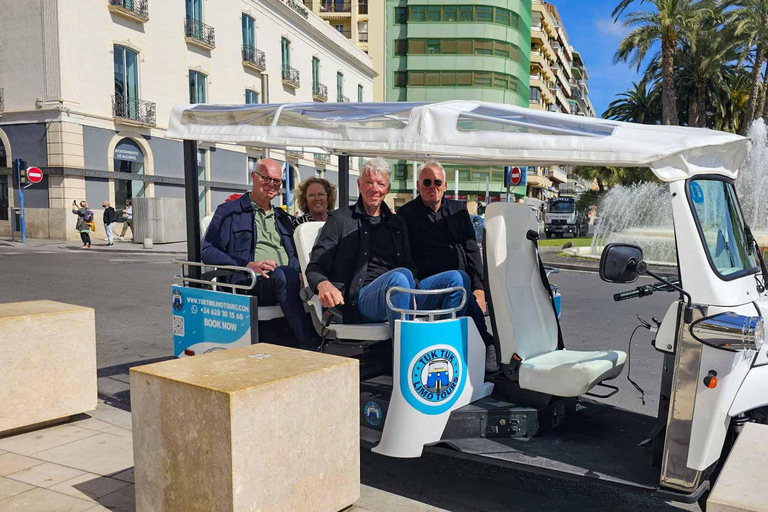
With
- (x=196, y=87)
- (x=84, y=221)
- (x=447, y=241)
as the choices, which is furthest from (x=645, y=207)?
(x=196, y=87)

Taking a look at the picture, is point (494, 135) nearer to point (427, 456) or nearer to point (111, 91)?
point (427, 456)

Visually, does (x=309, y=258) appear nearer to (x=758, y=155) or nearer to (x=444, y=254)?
(x=444, y=254)

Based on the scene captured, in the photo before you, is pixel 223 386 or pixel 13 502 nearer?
pixel 223 386

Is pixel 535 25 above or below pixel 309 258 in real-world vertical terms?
above

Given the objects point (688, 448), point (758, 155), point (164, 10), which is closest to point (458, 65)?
point (164, 10)

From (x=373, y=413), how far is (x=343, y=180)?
119 inches

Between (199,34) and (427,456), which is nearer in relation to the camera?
(427,456)

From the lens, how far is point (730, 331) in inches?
119

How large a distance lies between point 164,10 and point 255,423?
30.4 meters

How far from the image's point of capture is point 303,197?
6.38 m

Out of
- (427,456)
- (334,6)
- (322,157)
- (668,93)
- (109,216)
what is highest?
(334,6)

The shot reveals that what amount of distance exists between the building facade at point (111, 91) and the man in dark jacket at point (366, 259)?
17303 mm

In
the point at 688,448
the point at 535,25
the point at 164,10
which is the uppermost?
the point at 535,25

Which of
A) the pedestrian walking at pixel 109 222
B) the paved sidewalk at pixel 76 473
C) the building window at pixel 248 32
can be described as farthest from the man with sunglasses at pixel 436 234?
the building window at pixel 248 32
